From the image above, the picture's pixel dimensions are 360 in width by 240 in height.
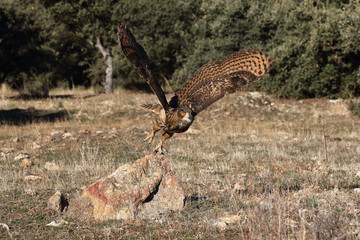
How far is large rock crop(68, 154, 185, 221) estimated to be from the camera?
22.0ft

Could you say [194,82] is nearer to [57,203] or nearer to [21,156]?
[57,203]

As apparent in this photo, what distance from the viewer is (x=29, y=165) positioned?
11430 millimetres

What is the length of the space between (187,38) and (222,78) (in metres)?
29.3

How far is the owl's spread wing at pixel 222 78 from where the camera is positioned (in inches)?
263

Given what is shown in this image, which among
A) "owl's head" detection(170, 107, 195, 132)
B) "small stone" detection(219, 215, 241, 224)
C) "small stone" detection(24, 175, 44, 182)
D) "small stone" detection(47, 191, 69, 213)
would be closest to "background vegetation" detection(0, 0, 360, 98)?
"small stone" detection(24, 175, 44, 182)

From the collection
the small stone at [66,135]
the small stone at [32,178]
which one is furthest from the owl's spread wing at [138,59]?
the small stone at [66,135]

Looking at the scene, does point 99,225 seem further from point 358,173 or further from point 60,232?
point 358,173

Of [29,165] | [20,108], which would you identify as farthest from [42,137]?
[20,108]

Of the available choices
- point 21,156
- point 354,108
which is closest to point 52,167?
point 21,156

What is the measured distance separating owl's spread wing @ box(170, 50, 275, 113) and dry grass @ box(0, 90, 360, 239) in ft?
4.63

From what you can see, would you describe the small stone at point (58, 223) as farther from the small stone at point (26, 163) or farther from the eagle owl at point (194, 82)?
the small stone at point (26, 163)

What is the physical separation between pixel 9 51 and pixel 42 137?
16725 mm

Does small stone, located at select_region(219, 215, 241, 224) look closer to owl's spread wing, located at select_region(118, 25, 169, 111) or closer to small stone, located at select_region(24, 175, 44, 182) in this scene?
owl's spread wing, located at select_region(118, 25, 169, 111)

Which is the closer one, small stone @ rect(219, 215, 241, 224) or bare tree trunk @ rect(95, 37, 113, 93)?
small stone @ rect(219, 215, 241, 224)
